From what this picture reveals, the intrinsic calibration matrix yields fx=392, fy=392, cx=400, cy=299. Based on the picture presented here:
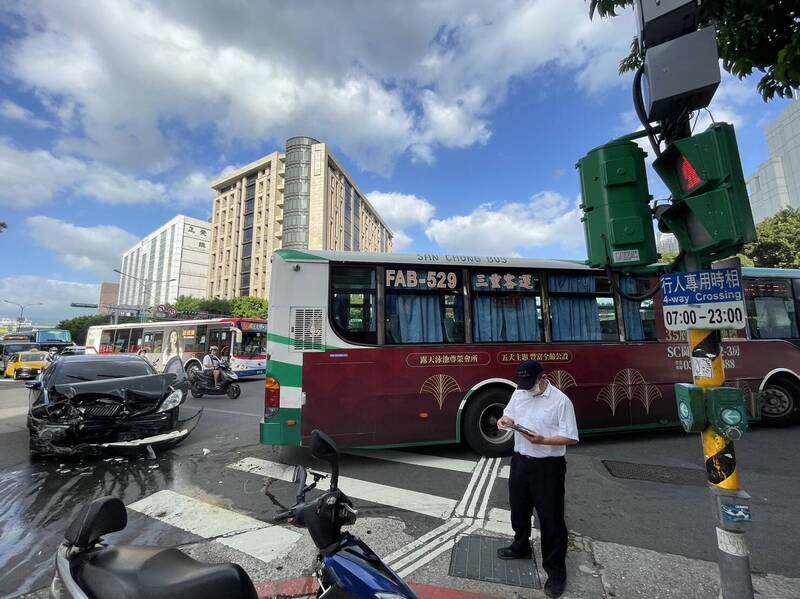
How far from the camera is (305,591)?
2881 mm

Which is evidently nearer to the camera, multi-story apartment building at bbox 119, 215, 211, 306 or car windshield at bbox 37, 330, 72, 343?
car windshield at bbox 37, 330, 72, 343

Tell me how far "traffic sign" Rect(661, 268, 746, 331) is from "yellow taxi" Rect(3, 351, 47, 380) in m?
27.2

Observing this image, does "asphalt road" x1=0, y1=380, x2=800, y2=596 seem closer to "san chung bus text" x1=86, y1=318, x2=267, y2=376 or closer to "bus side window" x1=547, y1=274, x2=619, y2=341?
"bus side window" x1=547, y1=274, x2=619, y2=341

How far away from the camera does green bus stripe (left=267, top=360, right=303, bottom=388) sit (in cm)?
559

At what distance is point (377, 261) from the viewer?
6137 mm

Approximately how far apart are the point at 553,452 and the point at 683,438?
19.0 feet

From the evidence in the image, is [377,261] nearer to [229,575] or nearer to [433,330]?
[433,330]

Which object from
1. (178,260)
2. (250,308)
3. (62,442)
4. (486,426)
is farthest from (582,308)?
(178,260)

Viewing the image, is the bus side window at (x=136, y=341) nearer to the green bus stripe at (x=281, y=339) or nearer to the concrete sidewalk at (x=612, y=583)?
the green bus stripe at (x=281, y=339)

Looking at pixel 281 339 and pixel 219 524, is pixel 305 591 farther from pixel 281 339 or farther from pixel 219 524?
pixel 281 339

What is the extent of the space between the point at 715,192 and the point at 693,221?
314mm

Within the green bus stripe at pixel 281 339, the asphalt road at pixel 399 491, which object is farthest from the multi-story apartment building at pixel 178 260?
the green bus stripe at pixel 281 339

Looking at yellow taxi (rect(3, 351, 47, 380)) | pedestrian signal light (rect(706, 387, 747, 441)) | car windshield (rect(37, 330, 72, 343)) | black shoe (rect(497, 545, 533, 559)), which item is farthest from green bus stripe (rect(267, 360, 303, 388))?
car windshield (rect(37, 330, 72, 343))

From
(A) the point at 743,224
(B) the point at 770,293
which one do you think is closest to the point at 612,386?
(B) the point at 770,293
